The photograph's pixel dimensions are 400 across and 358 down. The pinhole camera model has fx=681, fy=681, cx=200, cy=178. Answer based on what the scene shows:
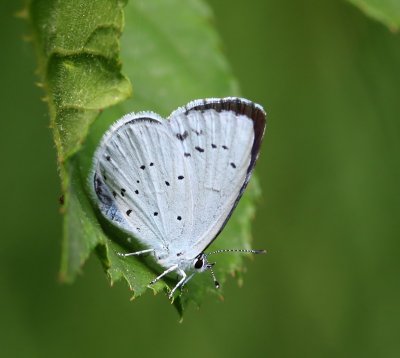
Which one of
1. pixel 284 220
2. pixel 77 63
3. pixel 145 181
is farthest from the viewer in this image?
pixel 284 220

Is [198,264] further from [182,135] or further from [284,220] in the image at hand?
[284,220]

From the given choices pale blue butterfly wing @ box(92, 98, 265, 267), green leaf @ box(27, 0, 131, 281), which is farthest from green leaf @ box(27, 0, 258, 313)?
pale blue butterfly wing @ box(92, 98, 265, 267)

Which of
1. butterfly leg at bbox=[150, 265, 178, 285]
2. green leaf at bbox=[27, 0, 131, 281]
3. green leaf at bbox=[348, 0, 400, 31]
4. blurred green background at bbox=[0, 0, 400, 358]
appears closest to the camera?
green leaf at bbox=[27, 0, 131, 281]

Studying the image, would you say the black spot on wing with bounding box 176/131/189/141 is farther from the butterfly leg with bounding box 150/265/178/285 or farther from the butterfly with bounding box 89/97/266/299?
the butterfly leg with bounding box 150/265/178/285

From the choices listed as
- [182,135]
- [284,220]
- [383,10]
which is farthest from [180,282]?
[284,220]

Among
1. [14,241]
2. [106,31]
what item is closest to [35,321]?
[14,241]

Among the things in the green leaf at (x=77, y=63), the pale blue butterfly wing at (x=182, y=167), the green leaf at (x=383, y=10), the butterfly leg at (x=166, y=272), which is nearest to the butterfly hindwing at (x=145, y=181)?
the pale blue butterfly wing at (x=182, y=167)
